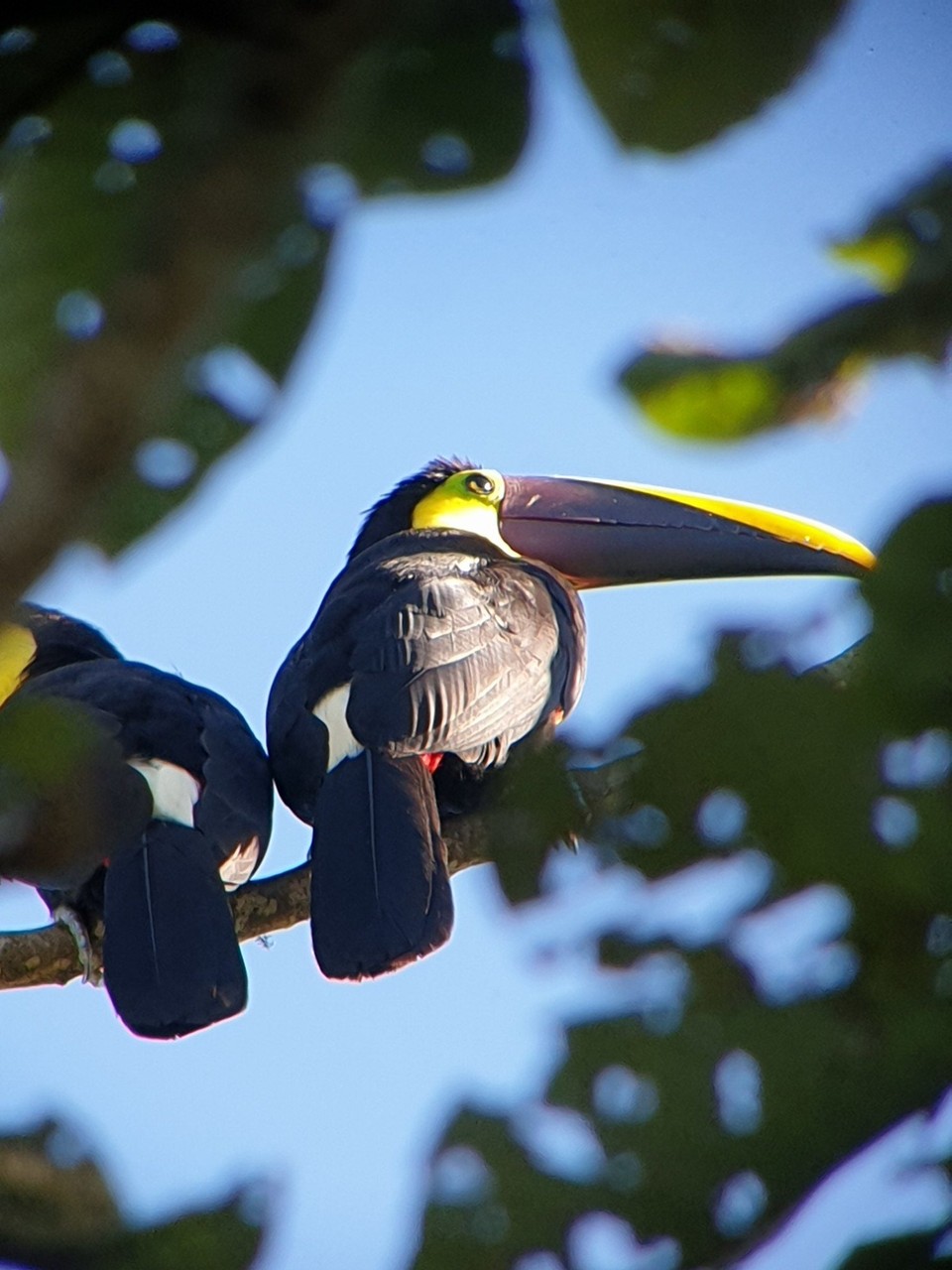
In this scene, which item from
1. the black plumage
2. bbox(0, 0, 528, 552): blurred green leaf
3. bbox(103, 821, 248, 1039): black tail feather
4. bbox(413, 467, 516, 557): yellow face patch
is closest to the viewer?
bbox(0, 0, 528, 552): blurred green leaf

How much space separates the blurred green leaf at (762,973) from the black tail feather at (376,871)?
185cm

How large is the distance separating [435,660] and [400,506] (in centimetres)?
192

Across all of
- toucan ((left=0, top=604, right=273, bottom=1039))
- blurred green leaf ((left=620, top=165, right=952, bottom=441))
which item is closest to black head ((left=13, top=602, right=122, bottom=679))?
toucan ((left=0, top=604, right=273, bottom=1039))

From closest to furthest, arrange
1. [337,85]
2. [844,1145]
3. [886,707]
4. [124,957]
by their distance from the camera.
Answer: [337,85], [886,707], [844,1145], [124,957]

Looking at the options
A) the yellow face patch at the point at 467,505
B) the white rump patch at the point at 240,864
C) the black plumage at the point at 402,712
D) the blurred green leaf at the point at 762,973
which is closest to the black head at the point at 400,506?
the yellow face patch at the point at 467,505

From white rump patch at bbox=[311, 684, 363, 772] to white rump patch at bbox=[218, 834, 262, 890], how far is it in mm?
279

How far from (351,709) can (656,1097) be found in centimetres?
252

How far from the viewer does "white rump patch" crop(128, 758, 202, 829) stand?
4.11 metres

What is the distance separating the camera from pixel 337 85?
43.7 inches

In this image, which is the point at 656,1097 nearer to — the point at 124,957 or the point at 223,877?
the point at 124,957

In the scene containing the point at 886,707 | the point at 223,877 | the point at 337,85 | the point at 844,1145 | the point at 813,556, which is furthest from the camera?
the point at 813,556

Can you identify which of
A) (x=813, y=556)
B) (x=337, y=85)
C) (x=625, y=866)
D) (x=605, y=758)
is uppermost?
(x=337, y=85)

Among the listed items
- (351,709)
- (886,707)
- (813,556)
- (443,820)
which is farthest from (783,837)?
(813,556)

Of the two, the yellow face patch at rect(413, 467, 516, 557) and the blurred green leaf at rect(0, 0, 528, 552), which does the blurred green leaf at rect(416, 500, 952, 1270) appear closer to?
the blurred green leaf at rect(0, 0, 528, 552)
